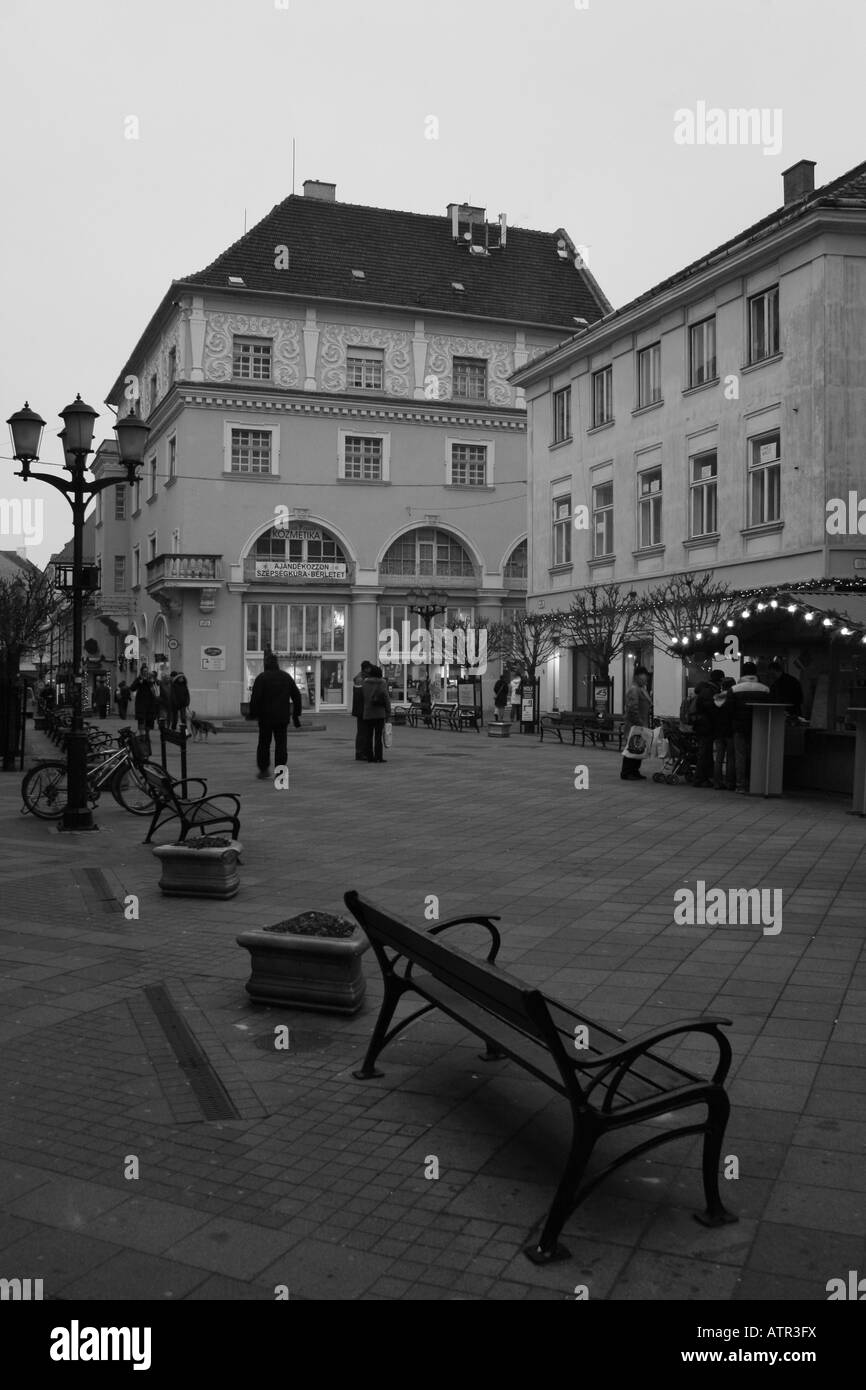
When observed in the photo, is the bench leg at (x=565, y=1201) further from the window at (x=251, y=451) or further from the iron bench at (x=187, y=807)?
the window at (x=251, y=451)

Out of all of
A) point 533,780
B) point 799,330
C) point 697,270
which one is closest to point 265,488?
point 697,270

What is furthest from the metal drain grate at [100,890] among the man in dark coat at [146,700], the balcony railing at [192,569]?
the balcony railing at [192,569]

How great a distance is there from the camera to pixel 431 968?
4.46 meters

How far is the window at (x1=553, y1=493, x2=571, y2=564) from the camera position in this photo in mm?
36000

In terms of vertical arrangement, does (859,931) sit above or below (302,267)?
below

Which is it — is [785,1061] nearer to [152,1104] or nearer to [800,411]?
[152,1104]

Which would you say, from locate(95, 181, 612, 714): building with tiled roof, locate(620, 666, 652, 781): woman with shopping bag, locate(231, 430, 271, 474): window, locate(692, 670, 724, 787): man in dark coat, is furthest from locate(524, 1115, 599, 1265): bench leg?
locate(231, 430, 271, 474): window

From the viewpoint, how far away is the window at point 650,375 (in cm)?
3094

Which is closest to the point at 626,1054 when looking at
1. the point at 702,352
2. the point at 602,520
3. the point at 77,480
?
the point at 77,480

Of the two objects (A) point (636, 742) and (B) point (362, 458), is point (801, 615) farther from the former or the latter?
(B) point (362, 458)

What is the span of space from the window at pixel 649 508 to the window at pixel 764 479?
4119 millimetres

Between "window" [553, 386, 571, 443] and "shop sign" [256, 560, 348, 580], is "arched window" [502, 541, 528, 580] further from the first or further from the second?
"window" [553, 386, 571, 443]

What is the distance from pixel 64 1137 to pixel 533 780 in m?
14.3

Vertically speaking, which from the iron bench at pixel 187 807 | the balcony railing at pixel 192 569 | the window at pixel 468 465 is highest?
the window at pixel 468 465
